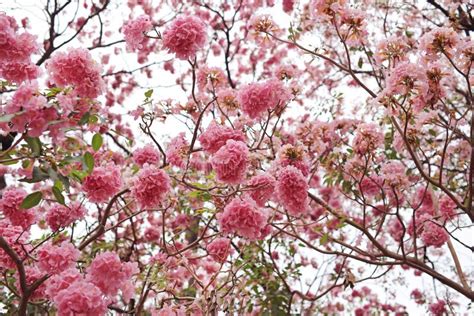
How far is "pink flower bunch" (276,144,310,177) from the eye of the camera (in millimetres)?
2107

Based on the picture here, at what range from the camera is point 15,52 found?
1672 mm

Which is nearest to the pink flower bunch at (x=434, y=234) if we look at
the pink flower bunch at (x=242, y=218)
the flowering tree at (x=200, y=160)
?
the flowering tree at (x=200, y=160)

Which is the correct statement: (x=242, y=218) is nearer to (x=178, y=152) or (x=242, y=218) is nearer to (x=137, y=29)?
(x=178, y=152)

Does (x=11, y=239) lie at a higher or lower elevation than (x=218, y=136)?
lower

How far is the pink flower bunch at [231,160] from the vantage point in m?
1.83

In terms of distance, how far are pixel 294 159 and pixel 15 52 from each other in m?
1.13

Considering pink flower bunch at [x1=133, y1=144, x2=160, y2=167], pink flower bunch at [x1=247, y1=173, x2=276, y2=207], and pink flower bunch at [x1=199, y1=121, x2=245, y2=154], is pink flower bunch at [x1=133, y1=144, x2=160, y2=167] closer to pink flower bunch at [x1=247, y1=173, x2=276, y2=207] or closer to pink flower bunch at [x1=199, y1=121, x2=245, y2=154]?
pink flower bunch at [x1=199, y1=121, x2=245, y2=154]

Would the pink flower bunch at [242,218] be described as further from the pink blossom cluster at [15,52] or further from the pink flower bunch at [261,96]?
the pink blossom cluster at [15,52]

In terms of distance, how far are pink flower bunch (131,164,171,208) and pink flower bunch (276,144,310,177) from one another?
0.52m

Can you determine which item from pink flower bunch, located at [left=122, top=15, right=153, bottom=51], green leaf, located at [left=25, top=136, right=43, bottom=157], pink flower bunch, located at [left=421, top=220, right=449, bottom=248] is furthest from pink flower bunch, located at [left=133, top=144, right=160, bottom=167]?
pink flower bunch, located at [left=421, top=220, right=449, bottom=248]

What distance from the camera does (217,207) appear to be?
220cm

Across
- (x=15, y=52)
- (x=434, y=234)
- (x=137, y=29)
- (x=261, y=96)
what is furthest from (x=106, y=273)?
(x=434, y=234)

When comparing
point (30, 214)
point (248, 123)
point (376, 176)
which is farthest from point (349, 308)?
point (30, 214)

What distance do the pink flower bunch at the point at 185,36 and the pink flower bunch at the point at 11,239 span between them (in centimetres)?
92
